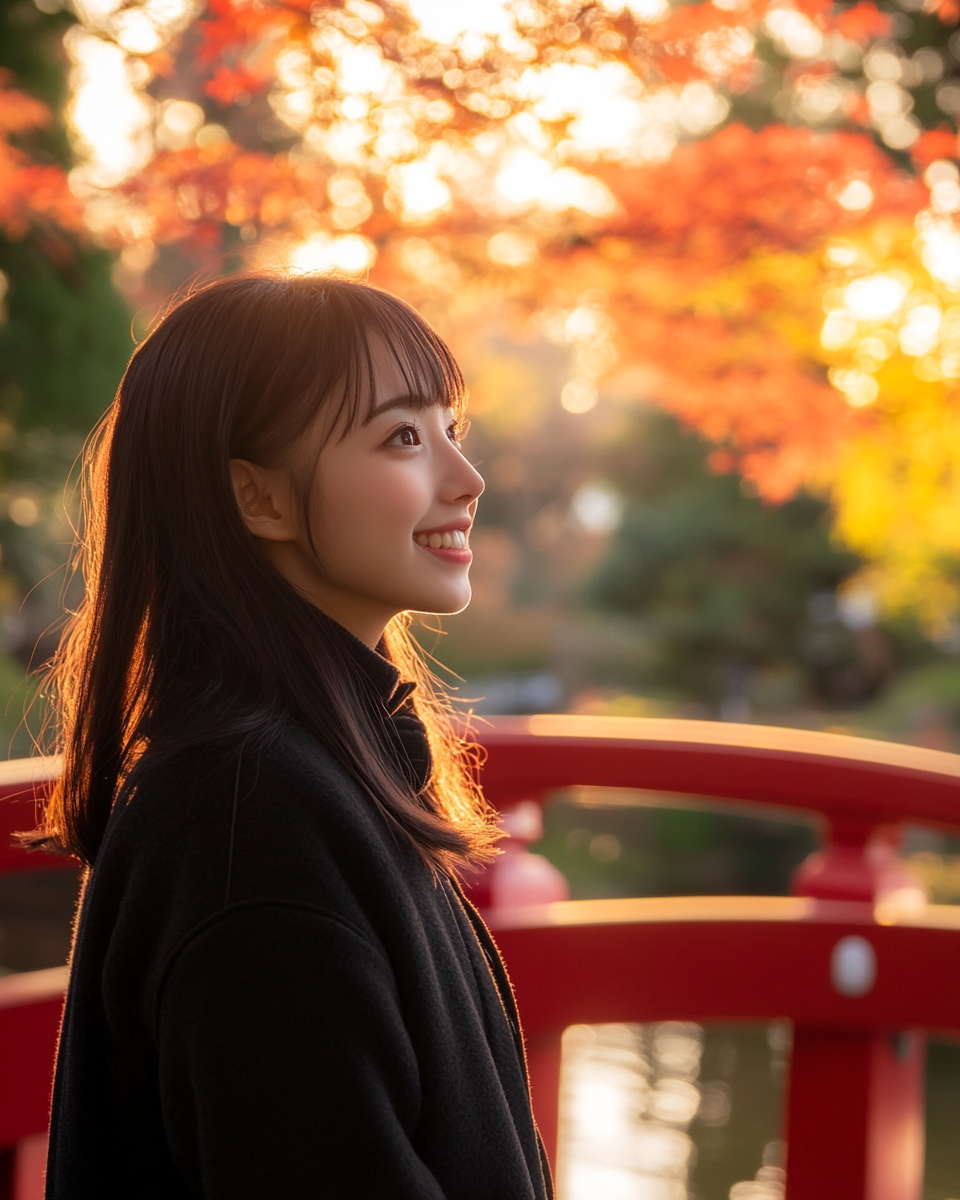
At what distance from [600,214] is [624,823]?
5.77 meters

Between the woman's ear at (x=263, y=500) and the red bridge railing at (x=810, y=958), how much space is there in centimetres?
74

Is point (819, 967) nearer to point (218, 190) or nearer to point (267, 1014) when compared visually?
point (267, 1014)

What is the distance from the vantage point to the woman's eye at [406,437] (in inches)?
42.1

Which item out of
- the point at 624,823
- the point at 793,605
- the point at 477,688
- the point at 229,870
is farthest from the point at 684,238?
the point at 477,688

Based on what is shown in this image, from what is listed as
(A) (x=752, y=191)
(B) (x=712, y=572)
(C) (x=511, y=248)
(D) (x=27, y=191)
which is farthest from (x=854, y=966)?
(B) (x=712, y=572)

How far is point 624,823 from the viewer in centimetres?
956

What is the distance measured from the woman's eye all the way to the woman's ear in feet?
0.35

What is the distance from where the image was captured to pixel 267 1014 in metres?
0.81

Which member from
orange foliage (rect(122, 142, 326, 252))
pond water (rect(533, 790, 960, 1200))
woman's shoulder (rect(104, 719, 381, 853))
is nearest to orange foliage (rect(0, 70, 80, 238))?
orange foliage (rect(122, 142, 326, 252))

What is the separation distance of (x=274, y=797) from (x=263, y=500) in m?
0.30

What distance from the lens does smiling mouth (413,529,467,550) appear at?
3.58 feet

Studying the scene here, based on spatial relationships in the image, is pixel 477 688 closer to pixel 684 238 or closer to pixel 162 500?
pixel 684 238

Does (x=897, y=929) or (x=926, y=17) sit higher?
(x=926, y=17)

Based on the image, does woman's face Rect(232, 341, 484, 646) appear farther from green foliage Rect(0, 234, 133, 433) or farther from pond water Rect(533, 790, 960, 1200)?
green foliage Rect(0, 234, 133, 433)
